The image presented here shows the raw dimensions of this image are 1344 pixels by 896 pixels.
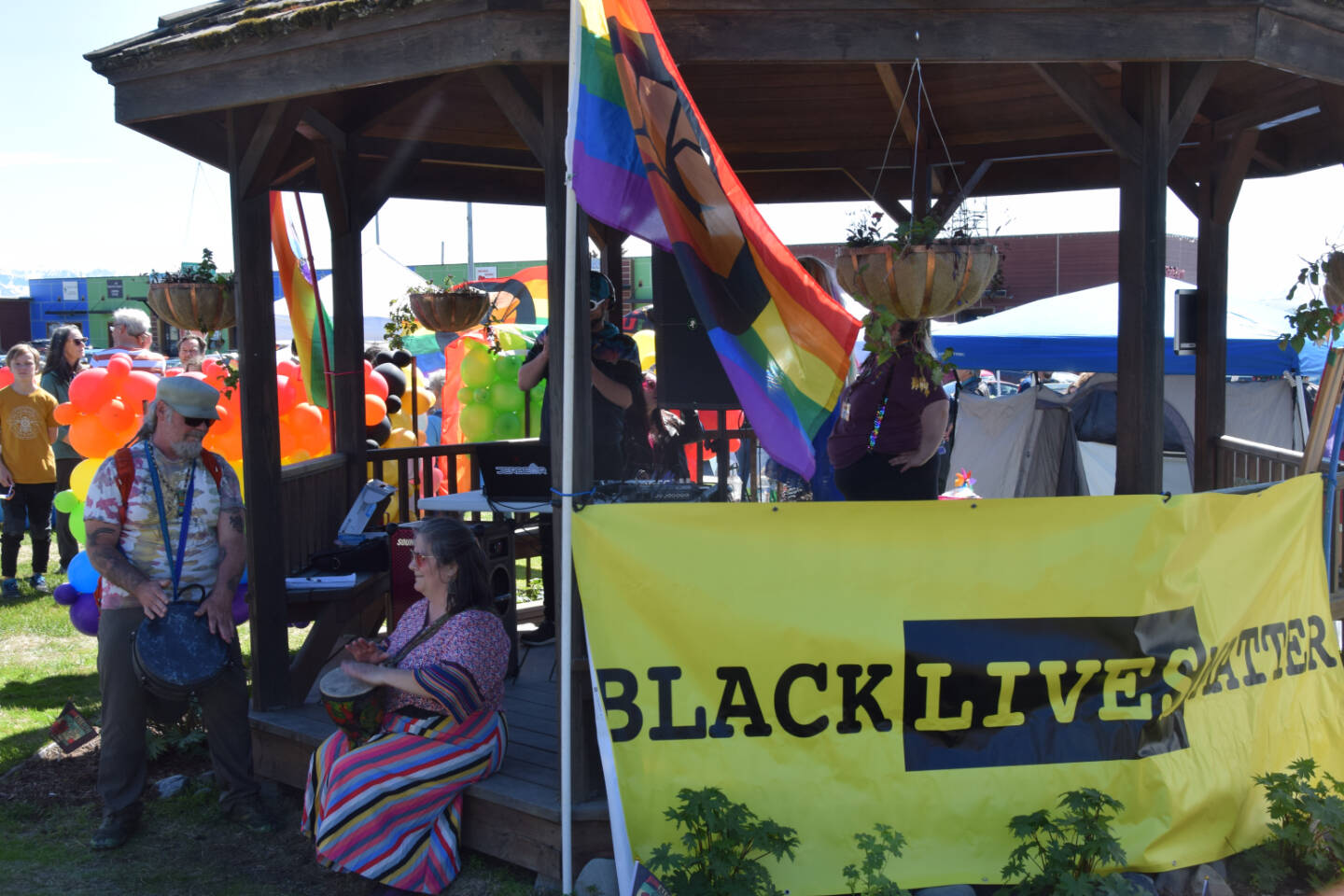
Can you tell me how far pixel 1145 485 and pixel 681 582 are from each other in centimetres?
175

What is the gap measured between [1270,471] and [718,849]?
398cm

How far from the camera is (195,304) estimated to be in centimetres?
551

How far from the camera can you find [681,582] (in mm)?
3611

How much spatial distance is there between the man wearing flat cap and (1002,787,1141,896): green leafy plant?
9.37ft

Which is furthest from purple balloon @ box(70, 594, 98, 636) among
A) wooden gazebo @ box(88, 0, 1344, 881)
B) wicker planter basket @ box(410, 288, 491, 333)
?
wicker planter basket @ box(410, 288, 491, 333)

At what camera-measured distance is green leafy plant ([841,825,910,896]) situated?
3.46 meters

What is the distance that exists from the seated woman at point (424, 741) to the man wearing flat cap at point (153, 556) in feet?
2.52

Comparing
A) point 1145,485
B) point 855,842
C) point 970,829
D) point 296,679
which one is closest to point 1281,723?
point 1145,485

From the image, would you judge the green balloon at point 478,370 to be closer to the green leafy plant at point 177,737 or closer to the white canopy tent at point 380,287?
the white canopy tent at point 380,287

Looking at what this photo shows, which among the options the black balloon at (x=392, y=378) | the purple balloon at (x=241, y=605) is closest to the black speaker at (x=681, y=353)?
the purple balloon at (x=241, y=605)

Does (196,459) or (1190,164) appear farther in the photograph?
(1190,164)

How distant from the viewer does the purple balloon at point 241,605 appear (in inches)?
222

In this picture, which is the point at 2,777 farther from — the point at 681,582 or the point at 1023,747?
the point at 1023,747

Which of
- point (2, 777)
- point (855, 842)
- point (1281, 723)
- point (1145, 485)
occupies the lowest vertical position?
point (2, 777)
